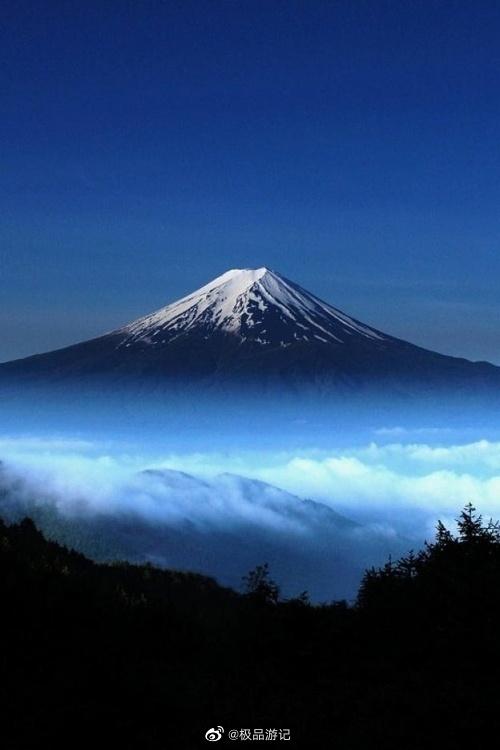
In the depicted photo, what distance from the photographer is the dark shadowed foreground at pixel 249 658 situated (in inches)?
508

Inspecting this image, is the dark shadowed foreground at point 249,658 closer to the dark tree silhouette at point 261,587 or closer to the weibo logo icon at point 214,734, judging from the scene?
the dark tree silhouette at point 261,587

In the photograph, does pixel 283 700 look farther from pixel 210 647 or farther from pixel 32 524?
pixel 32 524

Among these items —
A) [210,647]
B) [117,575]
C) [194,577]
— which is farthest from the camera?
[194,577]

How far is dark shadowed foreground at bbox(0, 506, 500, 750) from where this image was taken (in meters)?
12.9

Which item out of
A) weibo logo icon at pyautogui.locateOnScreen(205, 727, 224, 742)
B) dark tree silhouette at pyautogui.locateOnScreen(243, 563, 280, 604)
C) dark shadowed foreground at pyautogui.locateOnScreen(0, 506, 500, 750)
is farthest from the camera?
dark tree silhouette at pyautogui.locateOnScreen(243, 563, 280, 604)

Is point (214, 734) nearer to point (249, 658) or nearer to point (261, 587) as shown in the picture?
point (249, 658)

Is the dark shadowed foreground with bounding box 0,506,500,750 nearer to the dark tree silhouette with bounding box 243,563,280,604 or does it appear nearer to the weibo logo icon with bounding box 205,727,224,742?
the dark tree silhouette with bounding box 243,563,280,604

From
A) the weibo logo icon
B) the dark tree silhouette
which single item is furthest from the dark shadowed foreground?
the weibo logo icon

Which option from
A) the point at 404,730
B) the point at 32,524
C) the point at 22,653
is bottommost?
the point at 404,730

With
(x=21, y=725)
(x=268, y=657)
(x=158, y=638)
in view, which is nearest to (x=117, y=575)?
(x=158, y=638)

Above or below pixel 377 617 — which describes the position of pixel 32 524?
above

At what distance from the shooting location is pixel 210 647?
17625mm

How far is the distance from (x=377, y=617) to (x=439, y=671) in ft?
9.18

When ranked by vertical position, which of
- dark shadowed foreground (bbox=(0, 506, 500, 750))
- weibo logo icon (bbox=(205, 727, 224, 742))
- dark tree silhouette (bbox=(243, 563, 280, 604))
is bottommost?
weibo logo icon (bbox=(205, 727, 224, 742))
